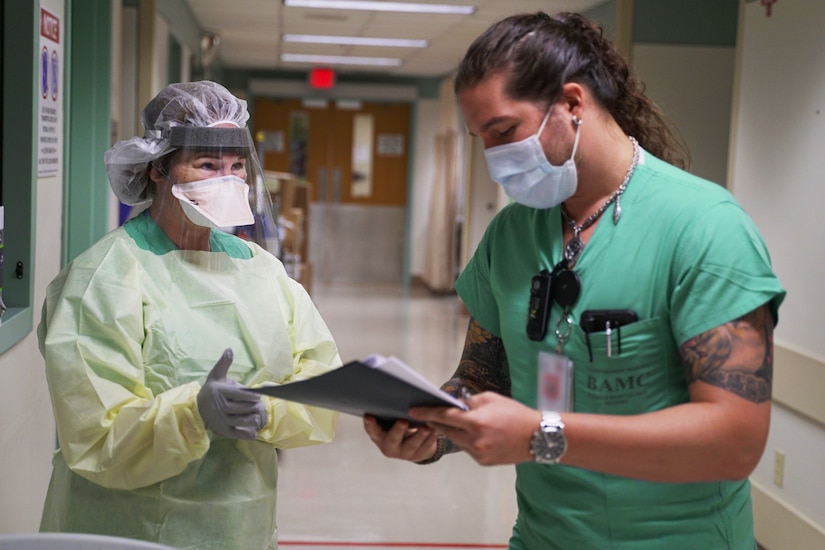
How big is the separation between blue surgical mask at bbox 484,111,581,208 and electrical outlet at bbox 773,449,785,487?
8.83ft

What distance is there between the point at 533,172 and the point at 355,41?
8.14m

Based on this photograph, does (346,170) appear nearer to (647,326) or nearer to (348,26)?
(348,26)

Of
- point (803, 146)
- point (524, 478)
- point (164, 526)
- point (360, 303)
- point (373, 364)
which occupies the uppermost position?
point (803, 146)

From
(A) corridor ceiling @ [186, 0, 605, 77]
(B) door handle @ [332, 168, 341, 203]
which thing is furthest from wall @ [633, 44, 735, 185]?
(B) door handle @ [332, 168, 341, 203]

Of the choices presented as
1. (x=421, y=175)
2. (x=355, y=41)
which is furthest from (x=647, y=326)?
(x=421, y=175)

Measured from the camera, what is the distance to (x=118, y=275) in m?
1.74

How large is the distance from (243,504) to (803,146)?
2.62 meters

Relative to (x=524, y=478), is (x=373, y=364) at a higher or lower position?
higher

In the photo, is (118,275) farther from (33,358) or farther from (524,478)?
(33,358)

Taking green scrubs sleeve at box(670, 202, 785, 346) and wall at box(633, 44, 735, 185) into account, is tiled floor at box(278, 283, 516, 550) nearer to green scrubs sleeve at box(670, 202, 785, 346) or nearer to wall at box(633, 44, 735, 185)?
wall at box(633, 44, 735, 185)

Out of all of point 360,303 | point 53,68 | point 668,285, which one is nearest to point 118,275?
point 668,285

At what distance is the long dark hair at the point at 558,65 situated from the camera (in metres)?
1.40

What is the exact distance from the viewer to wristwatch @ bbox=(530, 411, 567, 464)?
1.25 metres

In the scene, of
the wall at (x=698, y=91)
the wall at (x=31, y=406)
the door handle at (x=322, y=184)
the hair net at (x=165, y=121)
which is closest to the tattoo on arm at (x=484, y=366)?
the hair net at (x=165, y=121)
